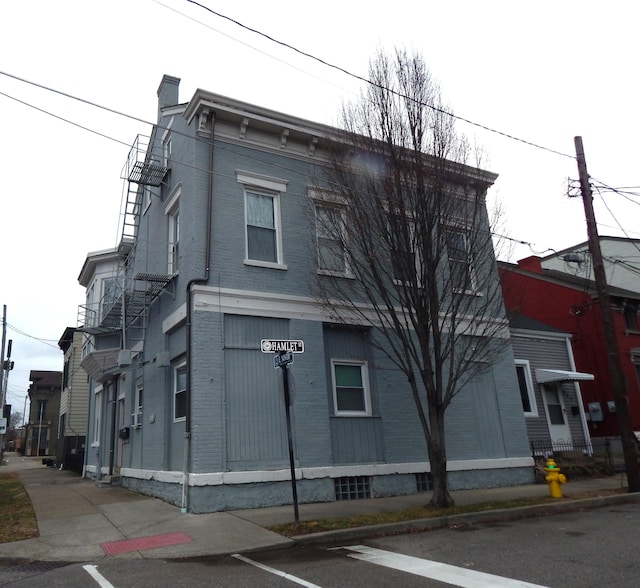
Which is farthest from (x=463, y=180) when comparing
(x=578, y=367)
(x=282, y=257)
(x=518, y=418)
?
(x=578, y=367)

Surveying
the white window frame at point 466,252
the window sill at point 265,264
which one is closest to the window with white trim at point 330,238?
the window sill at point 265,264

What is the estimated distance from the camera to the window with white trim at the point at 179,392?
11.9 metres

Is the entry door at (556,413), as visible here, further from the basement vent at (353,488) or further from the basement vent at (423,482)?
the basement vent at (353,488)

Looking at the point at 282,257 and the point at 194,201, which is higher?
the point at 194,201

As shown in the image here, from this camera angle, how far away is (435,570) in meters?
6.13

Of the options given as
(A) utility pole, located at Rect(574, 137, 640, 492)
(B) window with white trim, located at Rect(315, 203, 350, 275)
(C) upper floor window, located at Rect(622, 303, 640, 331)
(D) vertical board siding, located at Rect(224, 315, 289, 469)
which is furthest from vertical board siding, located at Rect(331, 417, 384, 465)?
(C) upper floor window, located at Rect(622, 303, 640, 331)

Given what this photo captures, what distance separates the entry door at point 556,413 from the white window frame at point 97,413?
50.2ft

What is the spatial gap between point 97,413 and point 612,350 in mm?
17778

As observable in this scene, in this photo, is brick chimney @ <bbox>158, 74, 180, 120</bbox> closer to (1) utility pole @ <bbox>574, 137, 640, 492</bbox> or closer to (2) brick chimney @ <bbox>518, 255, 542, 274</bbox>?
(1) utility pole @ <bbox>574, 137, 640, 492</bbox>

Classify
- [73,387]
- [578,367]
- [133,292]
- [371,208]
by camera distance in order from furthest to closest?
[73,387]
[578,367]
[133,292]
[371,208]

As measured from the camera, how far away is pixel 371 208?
10.6 metres

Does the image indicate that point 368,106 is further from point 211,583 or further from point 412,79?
point 211,583

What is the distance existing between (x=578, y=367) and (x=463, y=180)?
14.0 m

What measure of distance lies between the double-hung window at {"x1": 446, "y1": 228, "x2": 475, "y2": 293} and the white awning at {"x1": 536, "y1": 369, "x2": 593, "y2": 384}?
8015 mm
